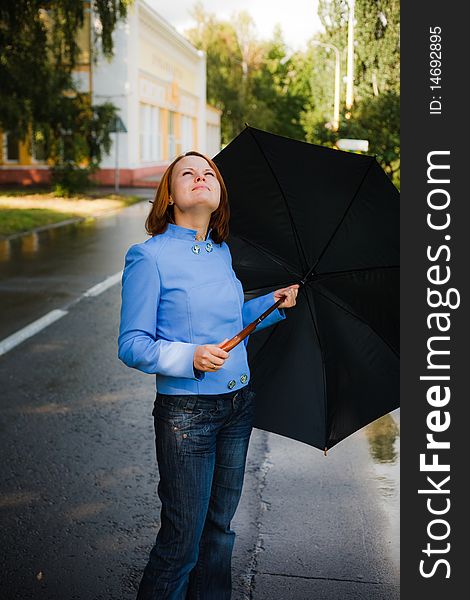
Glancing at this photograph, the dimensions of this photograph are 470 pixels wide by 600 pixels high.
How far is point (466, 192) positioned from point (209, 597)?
5.52 ft

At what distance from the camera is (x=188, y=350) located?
111 inches

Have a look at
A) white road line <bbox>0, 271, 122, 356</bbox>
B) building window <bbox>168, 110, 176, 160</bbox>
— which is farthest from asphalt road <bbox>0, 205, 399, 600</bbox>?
building window <bbox>168, 110, 176, 160</bbox>

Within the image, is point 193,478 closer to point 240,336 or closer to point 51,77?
point 240,336

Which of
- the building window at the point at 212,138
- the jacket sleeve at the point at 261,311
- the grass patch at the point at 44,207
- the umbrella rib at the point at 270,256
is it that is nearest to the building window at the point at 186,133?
the building window at the point at 212,138

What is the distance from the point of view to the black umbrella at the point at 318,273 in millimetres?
3328

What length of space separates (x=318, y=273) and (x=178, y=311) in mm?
625

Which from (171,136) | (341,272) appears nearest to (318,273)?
(341,272)

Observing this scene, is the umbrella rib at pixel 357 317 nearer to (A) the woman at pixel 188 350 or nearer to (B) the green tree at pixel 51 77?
(A) the woman at pixel 188 350

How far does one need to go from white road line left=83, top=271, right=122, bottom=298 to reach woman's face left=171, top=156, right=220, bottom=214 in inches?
379

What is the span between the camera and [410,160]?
102 inches

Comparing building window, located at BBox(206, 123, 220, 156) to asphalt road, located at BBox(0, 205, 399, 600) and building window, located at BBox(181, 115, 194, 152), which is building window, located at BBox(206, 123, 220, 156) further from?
asphalt road, located at BBox(0, 205, 399, 600)

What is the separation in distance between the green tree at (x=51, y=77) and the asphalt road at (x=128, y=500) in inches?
535

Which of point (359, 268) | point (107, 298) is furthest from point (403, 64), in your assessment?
point (107, 298)

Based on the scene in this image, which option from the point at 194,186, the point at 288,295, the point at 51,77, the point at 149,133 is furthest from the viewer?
the point at 149,133
